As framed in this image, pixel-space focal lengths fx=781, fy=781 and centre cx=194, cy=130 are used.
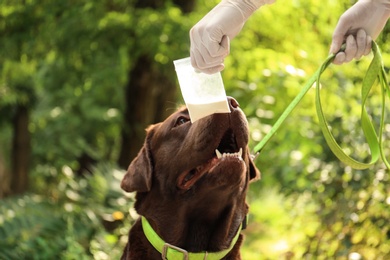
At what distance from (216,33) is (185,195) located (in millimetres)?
1099

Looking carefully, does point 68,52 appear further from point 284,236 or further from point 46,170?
point 46,170

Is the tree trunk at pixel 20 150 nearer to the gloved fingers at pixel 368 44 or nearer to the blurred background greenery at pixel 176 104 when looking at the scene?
the blurred background greenery at pixel 176 104

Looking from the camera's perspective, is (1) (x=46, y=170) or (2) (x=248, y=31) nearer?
(2) (x=248, y=31)

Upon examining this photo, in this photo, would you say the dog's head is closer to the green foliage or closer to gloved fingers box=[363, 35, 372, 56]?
gloved fingers box=[363, 35, 372, 56]

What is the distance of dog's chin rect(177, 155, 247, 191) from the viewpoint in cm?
357

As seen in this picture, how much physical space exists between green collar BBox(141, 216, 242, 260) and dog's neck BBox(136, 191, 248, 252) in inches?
1.1

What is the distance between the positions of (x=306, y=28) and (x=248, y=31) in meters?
1.82

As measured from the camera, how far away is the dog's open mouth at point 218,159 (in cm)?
359

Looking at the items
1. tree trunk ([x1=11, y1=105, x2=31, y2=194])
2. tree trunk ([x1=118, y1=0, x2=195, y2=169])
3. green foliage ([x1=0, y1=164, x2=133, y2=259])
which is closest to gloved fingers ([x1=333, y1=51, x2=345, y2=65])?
green foliage ([x1=0, y1=164, x2=133, y2=259])

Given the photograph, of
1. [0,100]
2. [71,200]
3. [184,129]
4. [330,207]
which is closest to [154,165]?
[184,129]

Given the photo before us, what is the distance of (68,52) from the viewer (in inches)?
348

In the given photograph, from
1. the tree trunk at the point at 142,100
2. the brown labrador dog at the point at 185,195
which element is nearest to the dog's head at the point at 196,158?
the brown labrador dog at the point at 185,195

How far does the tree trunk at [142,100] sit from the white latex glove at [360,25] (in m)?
6.00

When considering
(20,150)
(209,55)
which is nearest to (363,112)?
(209,55)
